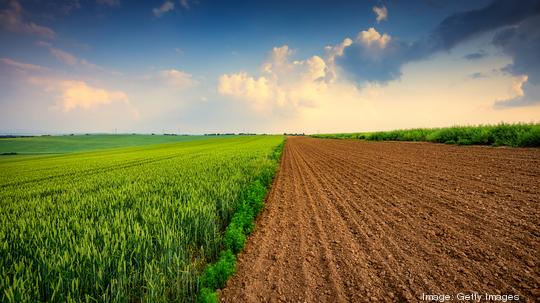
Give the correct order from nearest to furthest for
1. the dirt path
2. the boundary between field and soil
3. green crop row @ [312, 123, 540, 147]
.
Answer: the dirt path
the boundary between field and soil
green crop row @ [312, 123, 540, 147]

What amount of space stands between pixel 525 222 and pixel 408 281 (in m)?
3.94

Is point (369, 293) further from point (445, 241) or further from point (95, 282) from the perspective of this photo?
point (95, 282)

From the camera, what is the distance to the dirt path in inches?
152

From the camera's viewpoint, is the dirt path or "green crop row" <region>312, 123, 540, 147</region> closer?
the dirt path

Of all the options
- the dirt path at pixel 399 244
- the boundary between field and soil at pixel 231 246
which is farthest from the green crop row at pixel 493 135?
the boundary between field and soil at pixel 231 246

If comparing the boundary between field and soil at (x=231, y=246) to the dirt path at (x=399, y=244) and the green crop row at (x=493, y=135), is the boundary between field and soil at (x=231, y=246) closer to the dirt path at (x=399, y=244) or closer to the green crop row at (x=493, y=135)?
the dirt path at (x=399, y=244)

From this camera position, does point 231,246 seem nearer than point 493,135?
Yes

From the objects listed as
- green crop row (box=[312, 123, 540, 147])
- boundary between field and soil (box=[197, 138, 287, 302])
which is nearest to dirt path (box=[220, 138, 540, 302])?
boundary between field and soil (box=[197, 138, 287, 302])

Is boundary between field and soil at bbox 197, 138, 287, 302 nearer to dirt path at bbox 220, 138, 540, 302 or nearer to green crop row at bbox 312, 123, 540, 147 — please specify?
dirt path at bbox 220, 138, 540, 302

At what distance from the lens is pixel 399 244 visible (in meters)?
5.18

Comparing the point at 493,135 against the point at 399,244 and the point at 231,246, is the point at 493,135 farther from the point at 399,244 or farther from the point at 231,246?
the point at 231,246

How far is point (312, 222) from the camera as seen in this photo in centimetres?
698

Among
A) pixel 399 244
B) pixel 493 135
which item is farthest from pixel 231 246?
pixel 493 135

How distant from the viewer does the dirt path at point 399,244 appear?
12.7 ft
